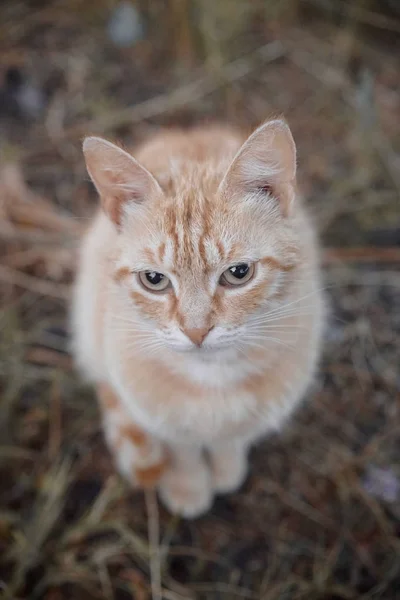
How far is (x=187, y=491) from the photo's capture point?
1639 millimetres

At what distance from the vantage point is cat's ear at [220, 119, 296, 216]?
986 mm

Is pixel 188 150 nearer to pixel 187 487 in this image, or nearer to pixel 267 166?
pixel 267 166

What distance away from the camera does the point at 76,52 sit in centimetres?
242

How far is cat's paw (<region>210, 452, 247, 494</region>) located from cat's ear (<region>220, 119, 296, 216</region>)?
798 millimetres

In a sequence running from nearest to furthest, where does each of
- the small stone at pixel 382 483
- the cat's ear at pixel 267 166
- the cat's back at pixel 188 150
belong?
the cat's ear at pixel 267 166 → the cat's back at pixel 188 150 → the small stone at pixel 382 483

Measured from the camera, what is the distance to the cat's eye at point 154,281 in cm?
108

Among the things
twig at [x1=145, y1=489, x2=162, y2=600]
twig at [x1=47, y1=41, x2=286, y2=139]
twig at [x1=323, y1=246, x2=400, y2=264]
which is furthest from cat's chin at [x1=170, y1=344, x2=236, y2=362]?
twig at [x1=47, y1=41, x2=286, y2=139]

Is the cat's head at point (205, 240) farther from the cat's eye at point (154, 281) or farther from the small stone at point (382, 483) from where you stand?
the small stone at point (382, 483)

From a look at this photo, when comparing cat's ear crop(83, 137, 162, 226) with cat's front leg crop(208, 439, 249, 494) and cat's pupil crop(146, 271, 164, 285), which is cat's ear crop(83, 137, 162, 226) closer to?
cat's pupil crop(146, 271, 164, 285)

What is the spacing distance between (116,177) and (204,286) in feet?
0.85

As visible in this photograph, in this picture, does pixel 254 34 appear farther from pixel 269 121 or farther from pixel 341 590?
pixel 341 590

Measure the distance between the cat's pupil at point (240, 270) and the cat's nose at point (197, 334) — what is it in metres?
0.11

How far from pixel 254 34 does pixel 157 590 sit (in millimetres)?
2079

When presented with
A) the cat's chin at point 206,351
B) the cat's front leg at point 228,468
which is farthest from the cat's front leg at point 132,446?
the cat's chin at point 206,351
